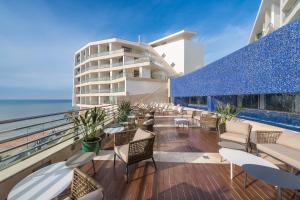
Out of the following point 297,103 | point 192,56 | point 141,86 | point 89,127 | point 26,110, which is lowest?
point 26,110

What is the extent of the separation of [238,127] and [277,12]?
62.6 feet

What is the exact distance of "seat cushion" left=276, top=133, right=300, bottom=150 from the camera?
147 inches

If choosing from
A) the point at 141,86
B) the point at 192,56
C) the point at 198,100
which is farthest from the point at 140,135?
the point at 192,56

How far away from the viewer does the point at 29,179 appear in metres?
2.21

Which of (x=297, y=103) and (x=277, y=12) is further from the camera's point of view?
(x=277, y=12)

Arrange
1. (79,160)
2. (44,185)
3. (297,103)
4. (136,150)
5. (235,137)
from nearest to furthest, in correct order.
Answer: (44,185) < (79,160) < (136,150) < (235,137) < (297,103)

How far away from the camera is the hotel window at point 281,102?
22.5 ft

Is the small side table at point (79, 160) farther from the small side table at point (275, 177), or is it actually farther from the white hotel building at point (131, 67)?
the white hotel building at point (131, 67)

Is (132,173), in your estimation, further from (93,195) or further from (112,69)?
(112,69)

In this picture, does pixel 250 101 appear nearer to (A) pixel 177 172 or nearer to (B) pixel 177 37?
(A) pixel 177 172

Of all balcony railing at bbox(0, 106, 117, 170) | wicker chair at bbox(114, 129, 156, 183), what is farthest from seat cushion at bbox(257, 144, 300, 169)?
balcony railing at bbox(0, 106, 117, 170)

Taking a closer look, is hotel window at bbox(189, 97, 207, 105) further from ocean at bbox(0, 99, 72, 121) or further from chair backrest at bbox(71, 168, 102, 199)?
ocean at bbox(0, 99, 72, 121)

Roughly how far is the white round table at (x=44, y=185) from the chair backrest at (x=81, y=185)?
11 cm

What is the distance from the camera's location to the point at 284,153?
3.46m
